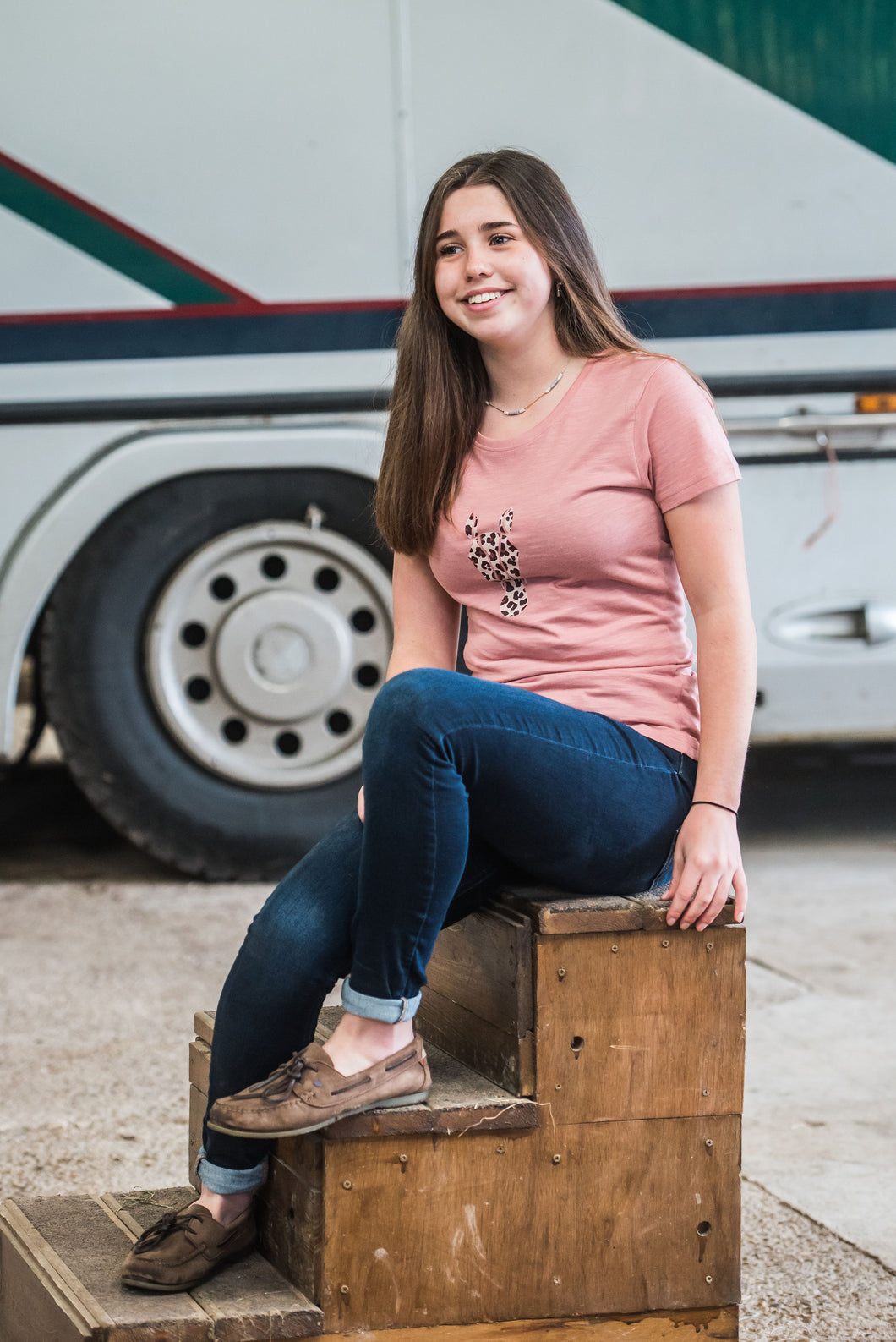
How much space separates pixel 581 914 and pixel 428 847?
0.64ft

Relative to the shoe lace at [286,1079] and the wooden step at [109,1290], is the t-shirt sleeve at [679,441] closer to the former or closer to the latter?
the shoe lace at [286,1079]

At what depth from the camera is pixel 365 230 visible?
390cm

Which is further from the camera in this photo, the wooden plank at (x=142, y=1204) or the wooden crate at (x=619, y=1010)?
the wooden plank at (x=142, y=1204)

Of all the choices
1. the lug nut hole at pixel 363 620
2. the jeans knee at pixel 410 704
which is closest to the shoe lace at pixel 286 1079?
the jeans knee at pixel 410 704

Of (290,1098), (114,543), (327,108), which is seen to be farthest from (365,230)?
(290,1098)

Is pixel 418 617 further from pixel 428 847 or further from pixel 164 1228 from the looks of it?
pixel 164 1228

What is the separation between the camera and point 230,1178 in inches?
68.7

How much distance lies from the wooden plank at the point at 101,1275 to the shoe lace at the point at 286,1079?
9.3 inches

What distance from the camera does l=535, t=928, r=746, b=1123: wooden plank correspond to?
67.9 inches

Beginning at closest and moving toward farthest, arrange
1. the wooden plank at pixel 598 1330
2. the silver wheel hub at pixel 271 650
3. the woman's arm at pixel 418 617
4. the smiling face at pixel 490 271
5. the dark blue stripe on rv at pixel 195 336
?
1. the wooden plank at pixel 598 1330
2. the smiling face at pixel 490 271
3. the woman's arm at pixel 418 617
4. the dark blue stripe on rv at pixel 195 336
5. the silver wheel hub at pixel 271 650

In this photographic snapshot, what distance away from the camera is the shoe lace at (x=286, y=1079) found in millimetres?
1651

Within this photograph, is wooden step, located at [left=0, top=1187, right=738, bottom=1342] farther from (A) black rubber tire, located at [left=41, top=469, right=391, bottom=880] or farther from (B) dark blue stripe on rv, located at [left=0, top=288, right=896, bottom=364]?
(B) dark blue stripe on rv, located at [left=0, top=288, right=896, bottom=364]

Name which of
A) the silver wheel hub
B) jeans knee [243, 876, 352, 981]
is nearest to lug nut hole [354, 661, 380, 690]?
the silver wheel hub

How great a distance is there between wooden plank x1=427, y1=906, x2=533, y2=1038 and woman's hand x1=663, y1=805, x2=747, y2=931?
0.17 m
